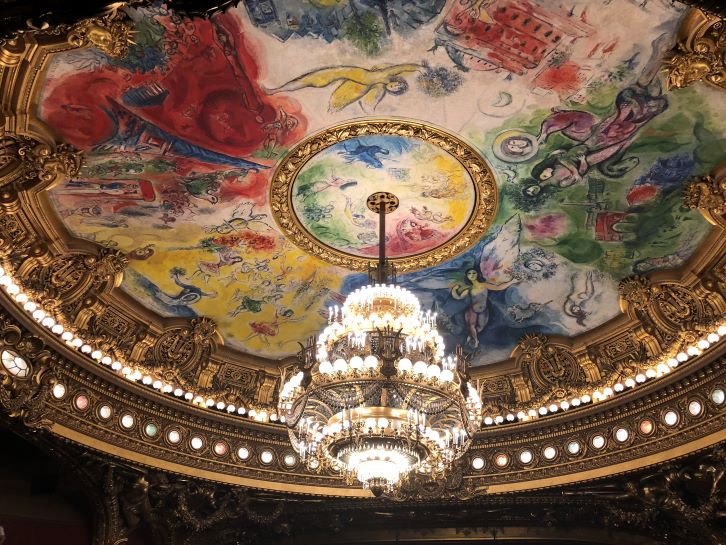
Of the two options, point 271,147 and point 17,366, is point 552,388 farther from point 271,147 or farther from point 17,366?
point 17,366

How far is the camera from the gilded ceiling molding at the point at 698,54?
8.71m

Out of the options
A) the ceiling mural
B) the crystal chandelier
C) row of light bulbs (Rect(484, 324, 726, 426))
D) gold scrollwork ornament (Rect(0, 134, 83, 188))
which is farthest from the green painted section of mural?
A: row of light bulbs (Rect(484, 324, 726, 426))

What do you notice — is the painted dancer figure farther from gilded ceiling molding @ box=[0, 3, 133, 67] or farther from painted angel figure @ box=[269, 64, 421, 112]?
gilded ceiling molding @ box=[0, 3, 133, 67]

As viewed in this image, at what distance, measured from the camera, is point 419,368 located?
31.9 ft

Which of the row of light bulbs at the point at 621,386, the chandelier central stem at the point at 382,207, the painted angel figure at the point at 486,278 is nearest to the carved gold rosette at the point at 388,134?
the painted angel figure at the point at 486,278

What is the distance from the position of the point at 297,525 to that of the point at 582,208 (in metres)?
8.37

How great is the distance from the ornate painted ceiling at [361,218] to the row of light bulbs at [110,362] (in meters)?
0.04

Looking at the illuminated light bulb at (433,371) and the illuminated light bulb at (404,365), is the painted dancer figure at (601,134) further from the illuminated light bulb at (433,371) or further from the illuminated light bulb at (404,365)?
the illuminated light bulb at (404,365)

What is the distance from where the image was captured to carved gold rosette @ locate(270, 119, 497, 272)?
11.0m

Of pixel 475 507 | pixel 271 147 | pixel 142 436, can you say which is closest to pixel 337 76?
pixel 271 147

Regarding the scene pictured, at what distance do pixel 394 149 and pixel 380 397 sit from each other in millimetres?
3902

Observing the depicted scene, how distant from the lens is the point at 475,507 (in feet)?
46.1

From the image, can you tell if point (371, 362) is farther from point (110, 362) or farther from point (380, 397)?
point (110, 362)

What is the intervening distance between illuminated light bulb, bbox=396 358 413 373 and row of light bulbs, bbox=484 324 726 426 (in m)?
5.67
